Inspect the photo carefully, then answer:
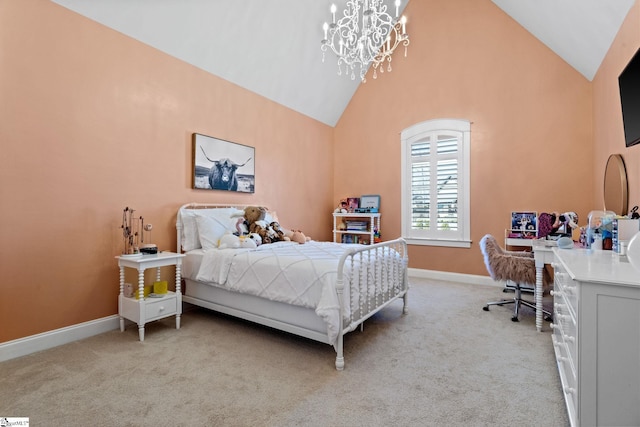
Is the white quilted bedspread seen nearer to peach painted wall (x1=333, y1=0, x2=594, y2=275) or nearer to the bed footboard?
the bed footboard

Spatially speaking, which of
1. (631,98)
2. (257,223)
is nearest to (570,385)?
(631,98)

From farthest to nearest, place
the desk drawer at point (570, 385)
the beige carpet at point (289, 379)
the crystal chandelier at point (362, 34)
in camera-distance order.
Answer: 1. the crystal chandelier at point (362, 34)
2. the beige carpet at point (289, 379)
3. the desk drawer at point (570, 385)

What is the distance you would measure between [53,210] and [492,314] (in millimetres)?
4369

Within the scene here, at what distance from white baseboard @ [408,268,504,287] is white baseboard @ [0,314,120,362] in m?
4.26

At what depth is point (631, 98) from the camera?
7.22 ft

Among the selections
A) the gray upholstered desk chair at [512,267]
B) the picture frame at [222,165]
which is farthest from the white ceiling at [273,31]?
the gray upholstered desk chair at [512,267]

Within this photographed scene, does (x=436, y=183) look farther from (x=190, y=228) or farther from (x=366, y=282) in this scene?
(x=190, y=228)

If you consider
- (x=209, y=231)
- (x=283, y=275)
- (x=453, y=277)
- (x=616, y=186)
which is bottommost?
(x=453, y=277)

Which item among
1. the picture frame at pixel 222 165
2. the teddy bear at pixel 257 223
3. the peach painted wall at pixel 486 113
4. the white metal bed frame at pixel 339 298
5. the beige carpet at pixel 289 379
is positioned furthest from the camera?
the peach painted wall at pixel 486 113

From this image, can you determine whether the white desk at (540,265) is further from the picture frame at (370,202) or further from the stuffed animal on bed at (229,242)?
the stuffed animal on bed at (229,242)

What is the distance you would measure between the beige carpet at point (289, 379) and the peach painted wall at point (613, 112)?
5.48 feet

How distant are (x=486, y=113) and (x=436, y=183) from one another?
1.25 metres

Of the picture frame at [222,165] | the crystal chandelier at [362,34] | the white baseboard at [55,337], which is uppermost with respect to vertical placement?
the crystal chandelier at [362,34]

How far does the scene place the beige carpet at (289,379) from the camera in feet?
5.81
